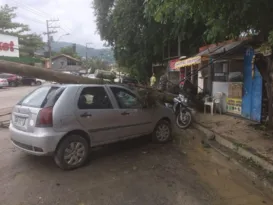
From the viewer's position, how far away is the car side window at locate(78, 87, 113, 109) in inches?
197

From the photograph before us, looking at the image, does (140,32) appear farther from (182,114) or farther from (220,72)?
(182,114)

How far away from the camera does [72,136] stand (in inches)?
187

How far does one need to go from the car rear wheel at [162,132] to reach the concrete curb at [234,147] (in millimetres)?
1335

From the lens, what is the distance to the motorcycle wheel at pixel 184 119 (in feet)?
28.0

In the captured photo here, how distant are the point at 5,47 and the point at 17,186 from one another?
28422 millimetres

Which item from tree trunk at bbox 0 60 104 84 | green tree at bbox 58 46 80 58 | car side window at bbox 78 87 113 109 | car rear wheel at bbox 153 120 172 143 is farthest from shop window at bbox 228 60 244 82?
green tree at bbox 58 46 80 58

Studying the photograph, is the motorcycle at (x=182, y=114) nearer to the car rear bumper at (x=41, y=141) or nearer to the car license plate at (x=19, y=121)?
the car rear bumper at (x=41, y=141)

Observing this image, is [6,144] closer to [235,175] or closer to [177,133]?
[177,133]

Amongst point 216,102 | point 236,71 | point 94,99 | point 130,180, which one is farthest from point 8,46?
point 130,180

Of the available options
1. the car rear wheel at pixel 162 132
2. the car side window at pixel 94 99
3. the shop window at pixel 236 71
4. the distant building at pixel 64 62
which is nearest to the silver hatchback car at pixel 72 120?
the car side window at pixel 94 99

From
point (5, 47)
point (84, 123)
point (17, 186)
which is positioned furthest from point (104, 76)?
point (5, 47)

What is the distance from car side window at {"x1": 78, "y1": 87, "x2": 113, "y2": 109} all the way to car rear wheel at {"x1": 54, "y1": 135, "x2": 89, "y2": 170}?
64 centimetres

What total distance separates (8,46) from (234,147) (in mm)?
29044

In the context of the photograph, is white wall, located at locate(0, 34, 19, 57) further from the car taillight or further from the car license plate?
the car taillight
